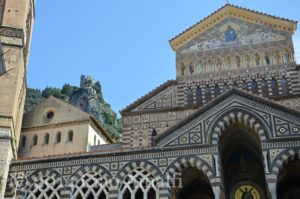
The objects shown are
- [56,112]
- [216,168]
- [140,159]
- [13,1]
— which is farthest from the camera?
[56,112]

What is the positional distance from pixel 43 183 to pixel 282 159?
904 cm

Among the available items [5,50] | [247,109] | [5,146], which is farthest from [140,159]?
[5,50]

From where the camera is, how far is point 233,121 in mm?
16375

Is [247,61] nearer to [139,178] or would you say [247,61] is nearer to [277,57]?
[277,57]

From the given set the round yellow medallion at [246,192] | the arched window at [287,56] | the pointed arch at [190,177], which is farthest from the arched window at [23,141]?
the arched window at [287,56]

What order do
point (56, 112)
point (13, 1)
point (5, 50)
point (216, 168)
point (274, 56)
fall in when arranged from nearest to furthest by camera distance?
point (216, 168) < point (5, 50) < point (13, 1) < point (274, 56) < point (56, 112)

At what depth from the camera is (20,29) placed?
69.1ft

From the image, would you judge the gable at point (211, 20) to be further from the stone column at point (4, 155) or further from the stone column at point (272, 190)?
the stone column at point (272, 190)

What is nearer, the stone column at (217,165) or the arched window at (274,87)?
the stone column at (217,165)

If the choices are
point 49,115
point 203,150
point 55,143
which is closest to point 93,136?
point 55,143

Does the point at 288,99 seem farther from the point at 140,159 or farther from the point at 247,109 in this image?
the point at 140,159

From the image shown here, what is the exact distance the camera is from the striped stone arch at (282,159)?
14953 millimetres

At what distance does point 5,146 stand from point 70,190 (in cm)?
357

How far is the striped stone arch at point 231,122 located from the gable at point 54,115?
34.6 feet
